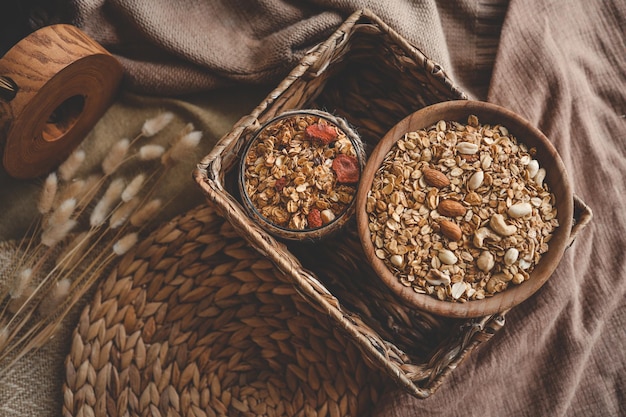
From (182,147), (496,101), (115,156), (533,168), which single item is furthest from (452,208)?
(115,156)

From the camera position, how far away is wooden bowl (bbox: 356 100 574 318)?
744 mm

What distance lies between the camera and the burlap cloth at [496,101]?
908 millimetres

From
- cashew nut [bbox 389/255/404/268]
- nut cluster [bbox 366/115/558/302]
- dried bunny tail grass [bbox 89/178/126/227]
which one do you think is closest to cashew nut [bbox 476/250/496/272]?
nut cluster [bbox 366/115/558/302]

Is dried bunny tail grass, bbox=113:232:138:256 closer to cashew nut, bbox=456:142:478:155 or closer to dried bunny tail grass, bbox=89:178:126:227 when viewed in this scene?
dried bunny tail grass, bbox=89:178:126:227

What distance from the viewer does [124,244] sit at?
0.93 m

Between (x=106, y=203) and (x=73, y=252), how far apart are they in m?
0.10

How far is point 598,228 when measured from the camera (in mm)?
951

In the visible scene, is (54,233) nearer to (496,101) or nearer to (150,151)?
(150,151)

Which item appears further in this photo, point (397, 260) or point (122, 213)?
point (122, 213)

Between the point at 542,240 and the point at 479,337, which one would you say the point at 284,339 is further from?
the point at 542,240

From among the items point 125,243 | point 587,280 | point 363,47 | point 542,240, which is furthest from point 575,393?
point 125,243

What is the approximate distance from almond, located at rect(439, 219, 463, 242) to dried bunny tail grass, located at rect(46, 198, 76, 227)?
1.94ft

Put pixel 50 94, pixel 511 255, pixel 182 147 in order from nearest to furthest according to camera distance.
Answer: pixel 511 255 < pixel 50 94 < pixel 182 147

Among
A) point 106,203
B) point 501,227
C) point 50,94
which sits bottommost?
point 501,227
